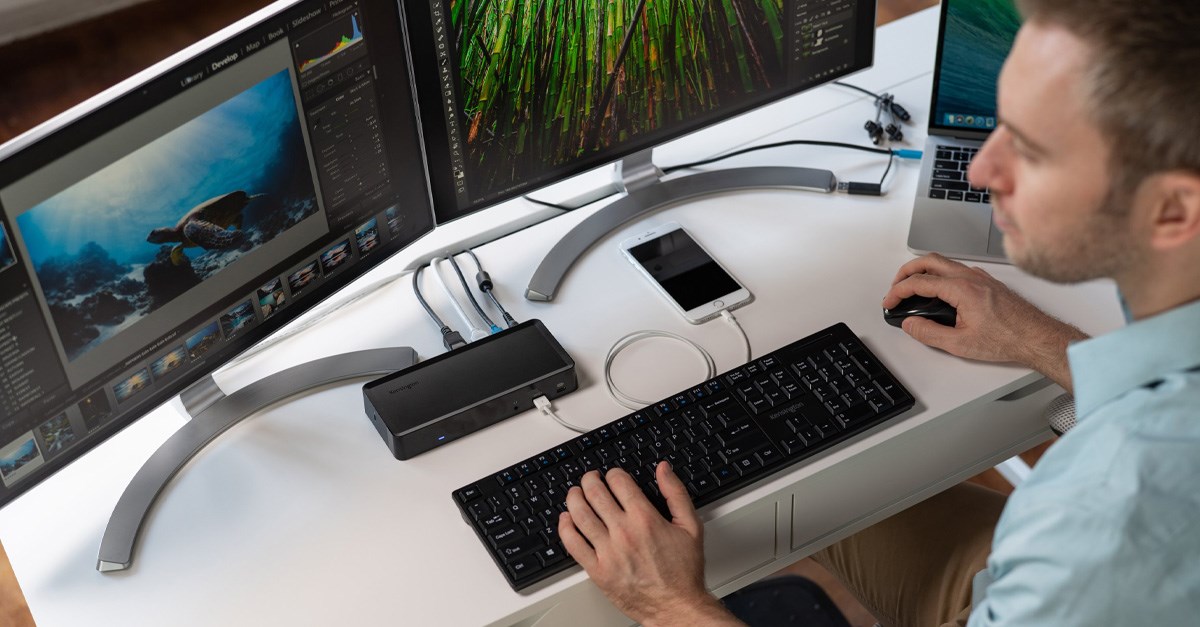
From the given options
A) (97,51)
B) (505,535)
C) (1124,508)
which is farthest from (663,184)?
(97,51)

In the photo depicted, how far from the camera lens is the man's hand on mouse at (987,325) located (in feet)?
4.52

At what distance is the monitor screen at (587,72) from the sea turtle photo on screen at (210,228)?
9.9 inches

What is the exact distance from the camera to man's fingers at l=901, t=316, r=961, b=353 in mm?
1424

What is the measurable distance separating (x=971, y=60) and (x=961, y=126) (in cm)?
10

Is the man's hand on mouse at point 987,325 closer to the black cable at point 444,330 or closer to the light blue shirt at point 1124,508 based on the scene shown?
the light blue shirt at point 1124,508

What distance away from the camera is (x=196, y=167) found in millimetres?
1211

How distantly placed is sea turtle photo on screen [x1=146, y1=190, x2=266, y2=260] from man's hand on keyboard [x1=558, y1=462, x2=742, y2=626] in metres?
0.46

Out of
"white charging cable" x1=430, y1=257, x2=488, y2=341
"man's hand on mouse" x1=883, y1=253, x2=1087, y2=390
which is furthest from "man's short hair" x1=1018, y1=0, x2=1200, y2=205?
"white charging cable" x1=430, y1=257, x2=488, y2=341

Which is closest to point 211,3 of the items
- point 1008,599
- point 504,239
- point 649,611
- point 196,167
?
point 504,239

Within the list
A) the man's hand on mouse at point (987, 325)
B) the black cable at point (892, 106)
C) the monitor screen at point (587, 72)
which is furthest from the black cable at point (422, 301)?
the black cable at point (892, 106)

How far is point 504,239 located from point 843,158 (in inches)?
20.4

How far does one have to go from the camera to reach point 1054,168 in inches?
39.0

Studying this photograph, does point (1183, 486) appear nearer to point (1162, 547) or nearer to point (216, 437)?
point (1162, 547)

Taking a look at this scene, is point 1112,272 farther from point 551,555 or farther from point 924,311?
point 551,555
